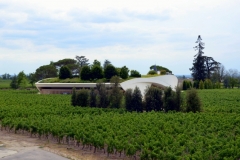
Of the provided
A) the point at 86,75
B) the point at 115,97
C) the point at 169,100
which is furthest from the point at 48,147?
the point at 86,75

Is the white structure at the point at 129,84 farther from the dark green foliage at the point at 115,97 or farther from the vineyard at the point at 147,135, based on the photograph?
the vineyard at the point at 147,135

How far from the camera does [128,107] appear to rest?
76.5ft

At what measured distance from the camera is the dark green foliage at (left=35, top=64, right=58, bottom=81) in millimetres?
64438

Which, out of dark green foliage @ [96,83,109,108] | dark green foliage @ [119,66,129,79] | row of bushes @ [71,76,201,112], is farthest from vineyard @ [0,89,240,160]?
dark green foliage @ [119,66,129,79]

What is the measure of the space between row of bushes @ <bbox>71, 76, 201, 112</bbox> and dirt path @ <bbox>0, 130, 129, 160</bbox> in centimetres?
936

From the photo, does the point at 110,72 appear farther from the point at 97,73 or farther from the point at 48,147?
the point at 48,147

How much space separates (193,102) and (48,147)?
11.6 meters

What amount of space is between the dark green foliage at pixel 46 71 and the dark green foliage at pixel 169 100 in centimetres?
4518

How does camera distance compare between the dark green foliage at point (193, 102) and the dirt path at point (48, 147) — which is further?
the dark green foliage at point (193, 102)

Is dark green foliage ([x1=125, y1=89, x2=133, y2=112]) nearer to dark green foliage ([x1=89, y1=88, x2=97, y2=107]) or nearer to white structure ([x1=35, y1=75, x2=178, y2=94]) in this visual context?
dark green foliage ([x1=89, y1=88, x2=97, y2=107])

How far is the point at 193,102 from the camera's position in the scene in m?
21.5

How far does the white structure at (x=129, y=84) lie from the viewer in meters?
36.9

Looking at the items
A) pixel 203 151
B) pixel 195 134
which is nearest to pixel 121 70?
pixel 195 134

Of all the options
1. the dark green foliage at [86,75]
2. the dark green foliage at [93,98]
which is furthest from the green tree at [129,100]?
the dark green foliage at [86,75]
